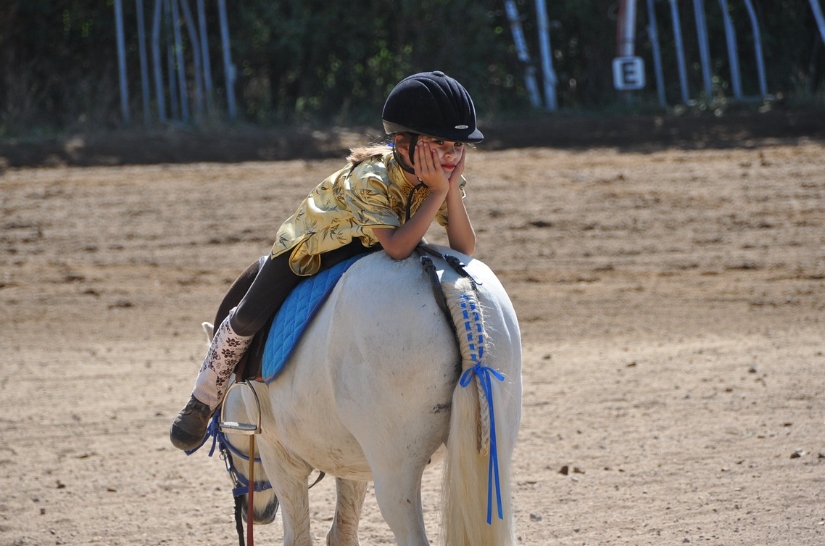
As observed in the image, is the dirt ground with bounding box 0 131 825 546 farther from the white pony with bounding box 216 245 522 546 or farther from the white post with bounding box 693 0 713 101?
the white post with bounding box 693 0 713 101

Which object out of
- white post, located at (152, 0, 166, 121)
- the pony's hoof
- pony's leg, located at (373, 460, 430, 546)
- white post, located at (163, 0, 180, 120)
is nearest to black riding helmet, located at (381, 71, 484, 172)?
pony's leg, located at (373, 460, 430, 546)

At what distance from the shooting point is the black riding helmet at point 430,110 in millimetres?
2926

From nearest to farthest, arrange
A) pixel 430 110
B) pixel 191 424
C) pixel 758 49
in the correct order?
pixel 430 110 < pixel 191 424 < pixel 758 49

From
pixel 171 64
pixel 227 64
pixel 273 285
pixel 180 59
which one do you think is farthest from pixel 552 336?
pixel 171 64

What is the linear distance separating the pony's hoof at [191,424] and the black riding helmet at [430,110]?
1441 mm

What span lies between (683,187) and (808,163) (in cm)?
153

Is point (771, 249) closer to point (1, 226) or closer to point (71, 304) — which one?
point (71, 304)

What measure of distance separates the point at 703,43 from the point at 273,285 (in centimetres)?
1144

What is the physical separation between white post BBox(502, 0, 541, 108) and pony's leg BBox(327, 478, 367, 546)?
10325mm

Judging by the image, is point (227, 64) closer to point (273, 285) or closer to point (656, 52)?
point (656, 52)

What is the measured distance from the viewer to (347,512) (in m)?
3.76

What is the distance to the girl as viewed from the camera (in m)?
2.93

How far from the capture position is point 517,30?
44.0ft

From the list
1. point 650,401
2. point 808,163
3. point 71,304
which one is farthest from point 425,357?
point 808,163
